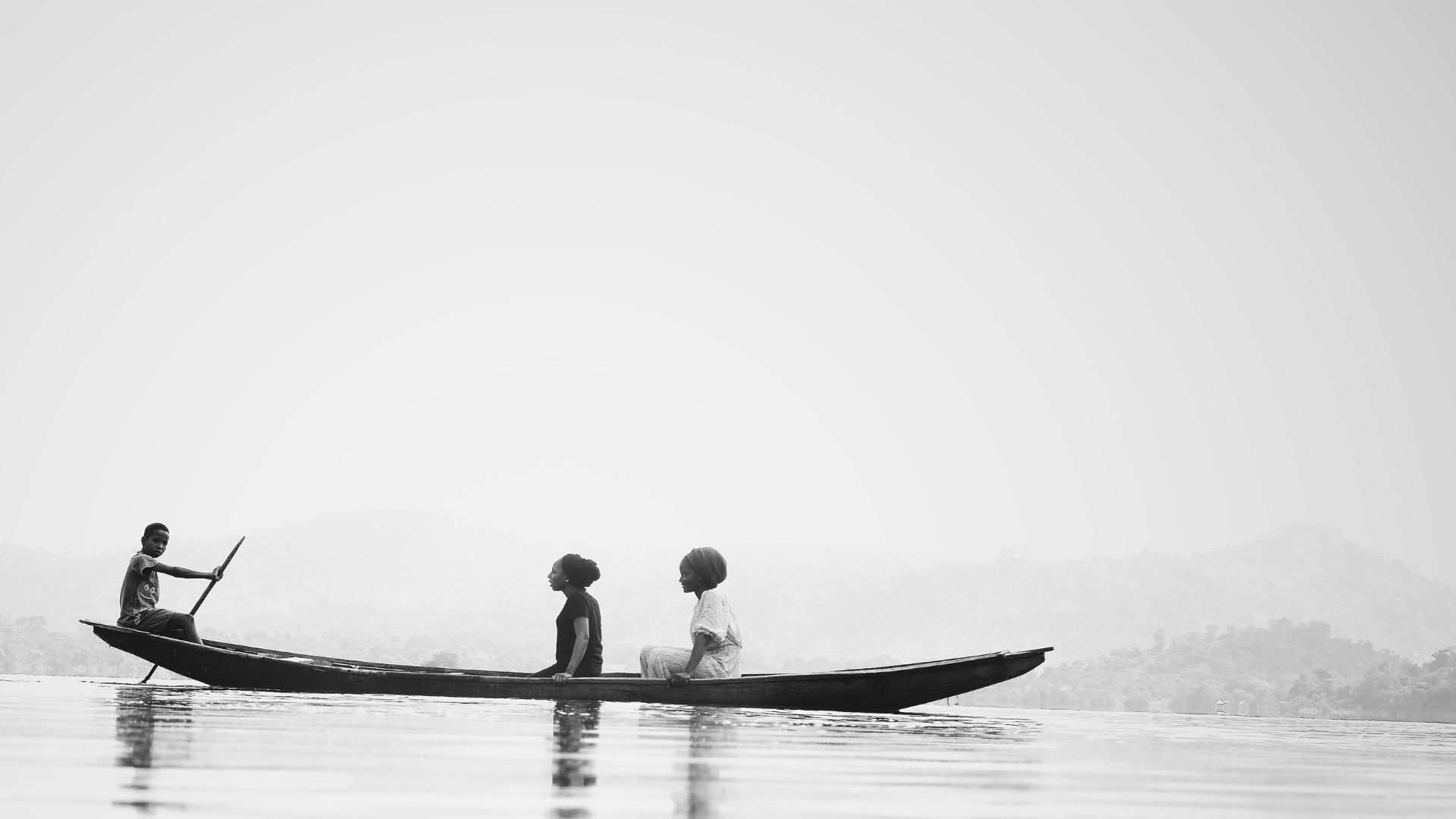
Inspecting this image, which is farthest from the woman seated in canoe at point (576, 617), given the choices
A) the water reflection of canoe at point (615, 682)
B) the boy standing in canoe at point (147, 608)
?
the boy standing in canoe at point (147, 608)

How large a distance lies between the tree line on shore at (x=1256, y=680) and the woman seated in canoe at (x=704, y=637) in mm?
101893

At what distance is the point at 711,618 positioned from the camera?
13.6 metres

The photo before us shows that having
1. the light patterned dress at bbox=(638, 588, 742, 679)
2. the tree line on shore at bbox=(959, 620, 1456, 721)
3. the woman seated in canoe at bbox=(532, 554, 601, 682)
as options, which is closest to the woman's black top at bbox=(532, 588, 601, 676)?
the woman seated in canoe at bbox=(532, 554, 601, 682)

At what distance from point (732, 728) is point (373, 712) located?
3101mm

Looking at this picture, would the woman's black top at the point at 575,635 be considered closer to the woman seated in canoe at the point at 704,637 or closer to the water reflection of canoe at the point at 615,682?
the water reflection of canoe at the point at 615,682

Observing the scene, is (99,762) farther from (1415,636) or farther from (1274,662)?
(1415,636)

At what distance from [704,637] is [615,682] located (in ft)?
3.09

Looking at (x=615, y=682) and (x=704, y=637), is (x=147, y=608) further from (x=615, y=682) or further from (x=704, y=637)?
(x=704, y=637)

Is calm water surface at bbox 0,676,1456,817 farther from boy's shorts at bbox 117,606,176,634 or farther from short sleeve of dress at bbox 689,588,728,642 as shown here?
boy's shorts at bbox 117,606,176,634

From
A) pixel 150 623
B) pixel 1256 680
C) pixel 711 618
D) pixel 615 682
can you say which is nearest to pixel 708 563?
pixel 711 618

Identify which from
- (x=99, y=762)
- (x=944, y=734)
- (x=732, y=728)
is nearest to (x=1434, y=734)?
(x=944, y=734)

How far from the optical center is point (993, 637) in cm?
17325

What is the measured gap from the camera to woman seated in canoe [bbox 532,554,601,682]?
1410 cm

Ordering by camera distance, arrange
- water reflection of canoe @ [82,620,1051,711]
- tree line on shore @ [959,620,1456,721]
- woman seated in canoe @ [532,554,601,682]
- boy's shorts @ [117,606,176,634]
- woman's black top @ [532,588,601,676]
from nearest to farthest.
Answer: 1. water reflection of canoe @ [82,620,1051,711]
2. woman seated in canoe @ [532,554,601,682]
3. woman's black top @ [532,588,601,676]
4. boy's shorts @ [117,606,176,634]
5. tree line on shore @ [959,620,1456,721]
